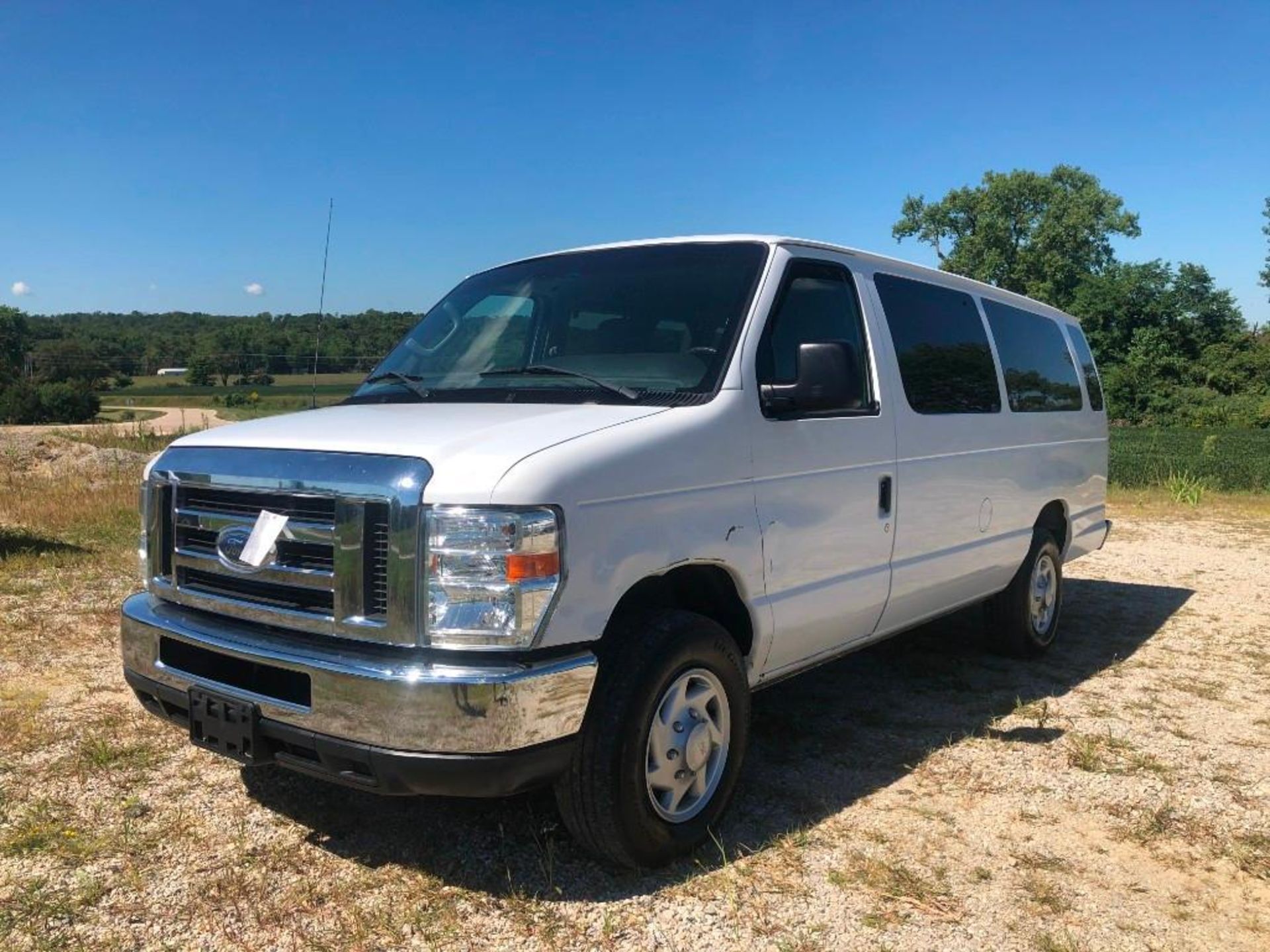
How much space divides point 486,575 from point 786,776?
6.53 feet

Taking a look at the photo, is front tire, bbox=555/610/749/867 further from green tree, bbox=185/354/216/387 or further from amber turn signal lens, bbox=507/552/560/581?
green tree, bbox=185/354/216/387

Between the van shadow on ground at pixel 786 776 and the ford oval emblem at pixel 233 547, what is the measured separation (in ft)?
3.48

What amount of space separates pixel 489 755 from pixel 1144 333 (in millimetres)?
56832

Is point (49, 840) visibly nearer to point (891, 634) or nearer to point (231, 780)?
point (231, 780)

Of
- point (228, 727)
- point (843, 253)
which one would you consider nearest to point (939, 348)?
point (843, 253)

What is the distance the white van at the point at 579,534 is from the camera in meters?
2.66

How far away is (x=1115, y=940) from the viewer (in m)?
2.84

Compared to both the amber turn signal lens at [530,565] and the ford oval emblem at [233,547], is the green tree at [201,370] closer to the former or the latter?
the ford oval emblem at [233,547]

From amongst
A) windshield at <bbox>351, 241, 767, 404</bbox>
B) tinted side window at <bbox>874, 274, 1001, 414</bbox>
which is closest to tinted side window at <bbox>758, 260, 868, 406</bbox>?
windshield at <bbox>351, 241, 767, 404</bbox>

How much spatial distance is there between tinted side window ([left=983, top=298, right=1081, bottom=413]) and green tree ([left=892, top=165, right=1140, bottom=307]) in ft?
207

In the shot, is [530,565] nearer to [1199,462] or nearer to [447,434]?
[447,434]

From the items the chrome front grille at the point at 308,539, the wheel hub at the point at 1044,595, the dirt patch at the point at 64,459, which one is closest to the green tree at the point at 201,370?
the dirt patch at the point at 64,459

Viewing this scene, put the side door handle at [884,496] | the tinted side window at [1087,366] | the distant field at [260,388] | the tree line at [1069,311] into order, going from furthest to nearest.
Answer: the tree line at [1069,311], the tinted side window at [1087,366], the distant field at [260,388], the side door handle at [884,496]

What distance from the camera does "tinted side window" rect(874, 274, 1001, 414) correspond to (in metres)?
4.48
